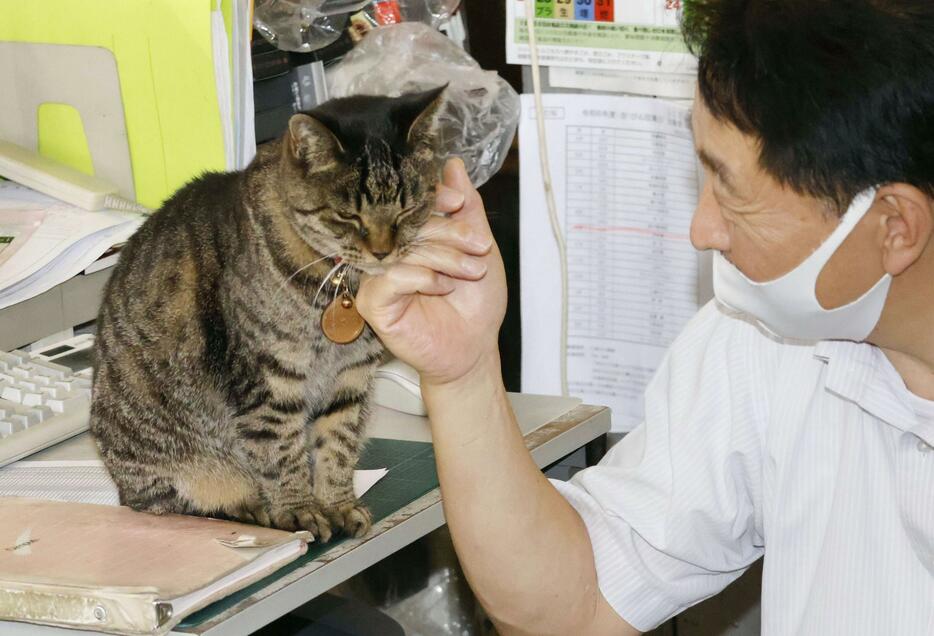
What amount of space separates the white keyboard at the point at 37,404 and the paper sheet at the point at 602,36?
768 mm

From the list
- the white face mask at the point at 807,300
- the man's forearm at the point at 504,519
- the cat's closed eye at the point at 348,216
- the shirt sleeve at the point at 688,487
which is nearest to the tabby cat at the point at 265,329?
the cat's closed eye at the point at 348,216

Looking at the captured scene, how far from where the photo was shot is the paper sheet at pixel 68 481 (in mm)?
1224

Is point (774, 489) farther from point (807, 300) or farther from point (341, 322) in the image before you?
point (341, 322)

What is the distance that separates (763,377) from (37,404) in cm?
81

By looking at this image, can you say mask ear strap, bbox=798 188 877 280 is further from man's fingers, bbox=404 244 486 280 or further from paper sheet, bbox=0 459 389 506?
paper sheet, bbox=0 459 389 506

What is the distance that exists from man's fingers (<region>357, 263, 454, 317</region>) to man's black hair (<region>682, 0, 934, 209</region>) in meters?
0.28

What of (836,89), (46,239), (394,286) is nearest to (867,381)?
(836,89)

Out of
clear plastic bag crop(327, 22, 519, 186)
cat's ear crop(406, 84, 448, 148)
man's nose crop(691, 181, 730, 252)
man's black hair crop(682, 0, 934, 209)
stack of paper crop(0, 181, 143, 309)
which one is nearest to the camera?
man's black hair crop(682, 0, 934, 209)

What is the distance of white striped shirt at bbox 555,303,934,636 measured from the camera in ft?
3.29

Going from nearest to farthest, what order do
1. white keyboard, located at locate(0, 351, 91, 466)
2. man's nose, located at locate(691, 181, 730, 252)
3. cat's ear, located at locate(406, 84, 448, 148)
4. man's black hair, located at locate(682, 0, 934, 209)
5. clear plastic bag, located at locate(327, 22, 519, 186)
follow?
man's black hair, located at locate(682, 0, 934, 209), man's nose, located at locate(691, 181, 730, 252), cat's ear, located at locate(406, 84, 448, 148), white keyboard, located at locate(0, 351, 91, 466), clear plastic bag, located at locate(327, 22, 519, 186)

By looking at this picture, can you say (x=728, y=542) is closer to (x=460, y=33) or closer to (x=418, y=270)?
(x=418, y=270)

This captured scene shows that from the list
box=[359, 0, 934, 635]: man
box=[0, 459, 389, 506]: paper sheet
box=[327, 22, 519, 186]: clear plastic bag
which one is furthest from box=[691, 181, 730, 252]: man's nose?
box=[327, 22, 519, 186]: clear plastic bag

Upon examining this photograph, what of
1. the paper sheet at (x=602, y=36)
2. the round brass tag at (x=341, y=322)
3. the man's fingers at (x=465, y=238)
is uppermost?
the paper sheet at (x=602, y=36)

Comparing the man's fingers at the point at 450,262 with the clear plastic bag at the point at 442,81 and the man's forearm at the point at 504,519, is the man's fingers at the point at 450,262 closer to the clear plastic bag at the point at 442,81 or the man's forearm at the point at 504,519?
the man's forearm at the point at 504,519
